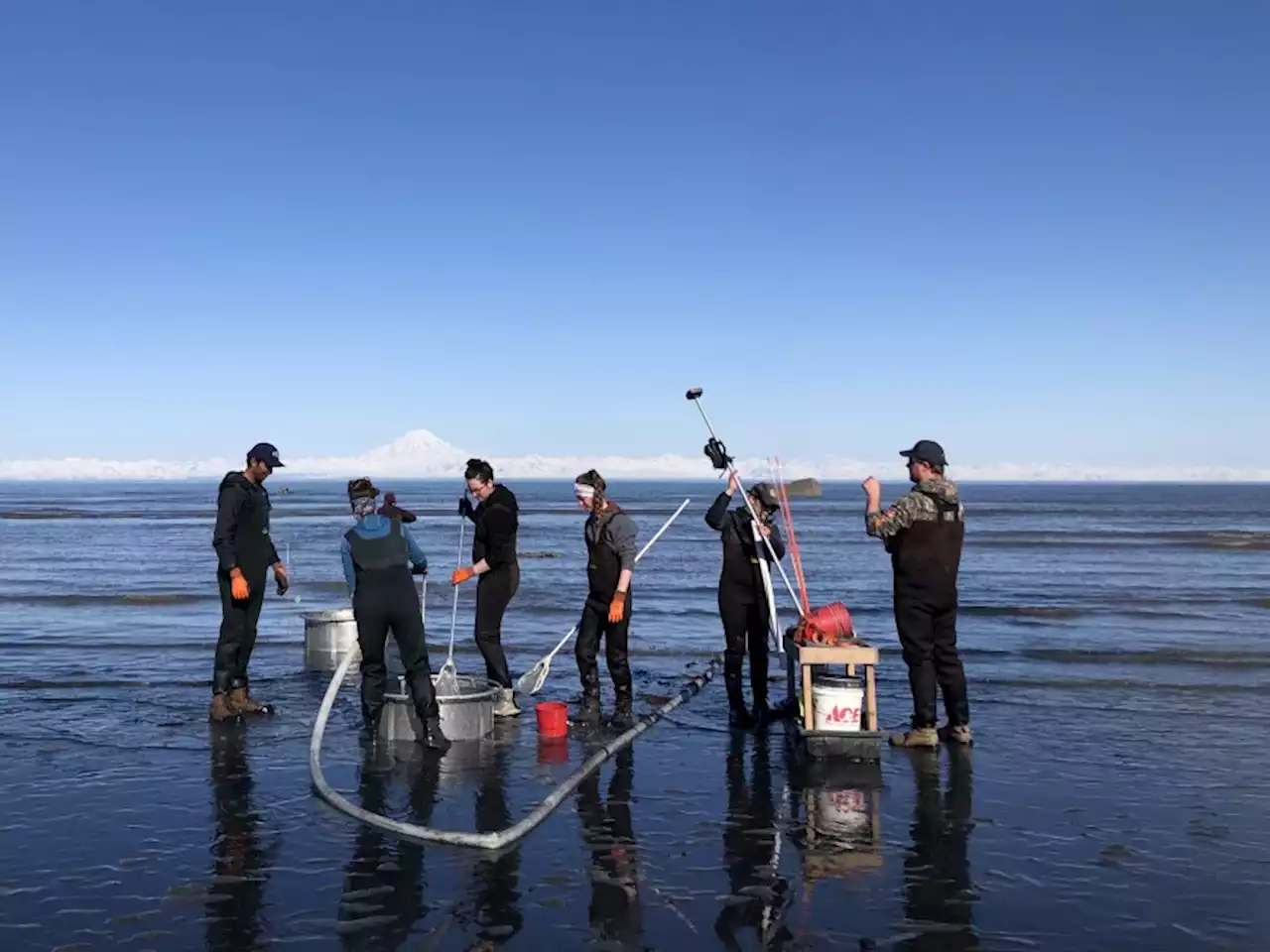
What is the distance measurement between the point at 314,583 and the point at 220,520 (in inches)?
637

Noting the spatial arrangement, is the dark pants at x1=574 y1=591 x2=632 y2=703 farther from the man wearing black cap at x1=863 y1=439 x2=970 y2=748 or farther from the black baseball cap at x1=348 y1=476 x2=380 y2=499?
the man wearing black cap at x1=863 y1=439 x2=970 y2=748

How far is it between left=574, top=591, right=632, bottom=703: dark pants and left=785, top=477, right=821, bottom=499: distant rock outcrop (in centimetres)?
177

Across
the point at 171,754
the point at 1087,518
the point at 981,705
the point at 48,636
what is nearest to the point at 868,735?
the point at 981,705

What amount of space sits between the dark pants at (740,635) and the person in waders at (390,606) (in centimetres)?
Answer: 253

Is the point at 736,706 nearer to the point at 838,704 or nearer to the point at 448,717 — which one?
the point at 838,704

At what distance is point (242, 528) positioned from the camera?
345 inches

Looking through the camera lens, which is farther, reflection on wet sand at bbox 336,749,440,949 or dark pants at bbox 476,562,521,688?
dark pants at bbox 476,562,521,688

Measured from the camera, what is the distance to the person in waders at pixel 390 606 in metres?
7.60

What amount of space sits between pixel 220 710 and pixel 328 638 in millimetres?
2632

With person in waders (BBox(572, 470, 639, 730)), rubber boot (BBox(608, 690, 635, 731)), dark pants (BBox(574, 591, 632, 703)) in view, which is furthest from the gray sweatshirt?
rubber boot (BBox(608, 690, 635, 731))

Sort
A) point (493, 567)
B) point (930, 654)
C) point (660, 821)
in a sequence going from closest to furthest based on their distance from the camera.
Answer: point (660, 821) < point (930, 654) < point (493, 567)

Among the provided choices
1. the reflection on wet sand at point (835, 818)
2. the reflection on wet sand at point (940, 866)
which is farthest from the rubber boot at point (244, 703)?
the reflection on wet sand at point (940, 866)

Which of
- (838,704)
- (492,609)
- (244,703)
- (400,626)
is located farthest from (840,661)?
(244,703)

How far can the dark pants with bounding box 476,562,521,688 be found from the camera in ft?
29.2
